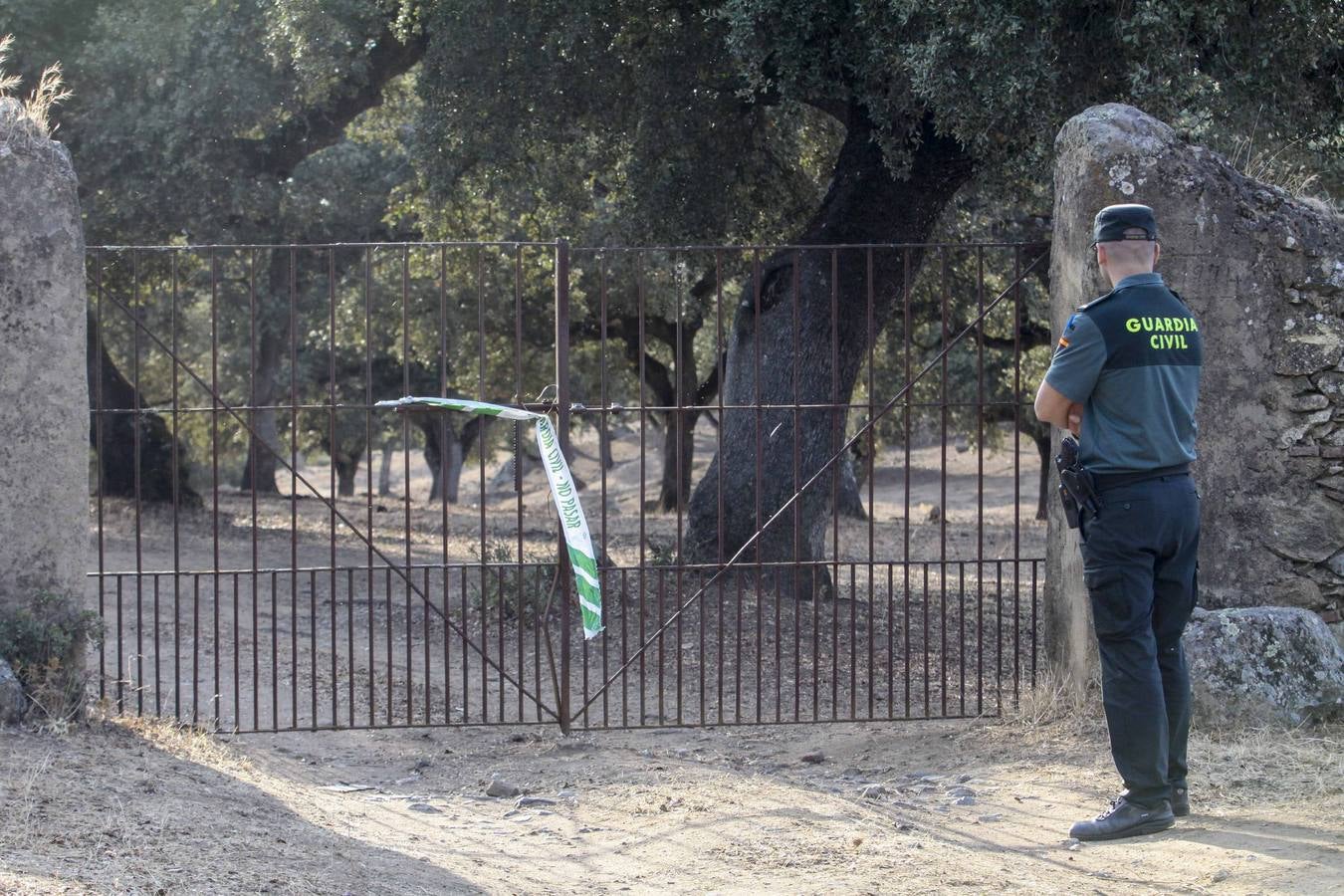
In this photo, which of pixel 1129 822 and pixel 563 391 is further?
pixel 563 391

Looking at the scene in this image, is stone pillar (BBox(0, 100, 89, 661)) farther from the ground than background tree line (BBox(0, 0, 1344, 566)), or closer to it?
closer to it

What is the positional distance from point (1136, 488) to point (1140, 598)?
0.39m

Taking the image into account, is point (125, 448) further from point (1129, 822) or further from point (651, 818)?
point (1129, 822)

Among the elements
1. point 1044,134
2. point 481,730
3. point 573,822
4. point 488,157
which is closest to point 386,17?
point 488,157

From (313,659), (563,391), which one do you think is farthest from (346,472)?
(563,391)

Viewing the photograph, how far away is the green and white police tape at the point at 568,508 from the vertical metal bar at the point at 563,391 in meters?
0.12

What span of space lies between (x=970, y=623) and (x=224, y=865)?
25.4ft

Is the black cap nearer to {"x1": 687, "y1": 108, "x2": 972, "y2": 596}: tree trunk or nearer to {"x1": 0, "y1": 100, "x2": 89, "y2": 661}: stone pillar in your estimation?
{"x1": 0, "y1": 100, "x2": 89, "y2": 661}: stone pillar

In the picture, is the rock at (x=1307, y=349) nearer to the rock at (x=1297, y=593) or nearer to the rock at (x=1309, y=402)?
the rock at (x=1309, y=402)

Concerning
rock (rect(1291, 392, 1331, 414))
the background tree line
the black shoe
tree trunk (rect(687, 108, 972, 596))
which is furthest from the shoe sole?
tree trunk (rect(687, 108, 972, 596))

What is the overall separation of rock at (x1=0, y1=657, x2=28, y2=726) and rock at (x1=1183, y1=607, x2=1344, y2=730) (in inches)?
204

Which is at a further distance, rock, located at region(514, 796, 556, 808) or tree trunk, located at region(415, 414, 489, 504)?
tree trunk, located at region(415, 414, 489, 504)

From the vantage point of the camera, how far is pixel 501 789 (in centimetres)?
626

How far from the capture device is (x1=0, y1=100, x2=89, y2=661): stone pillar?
6242 mm
